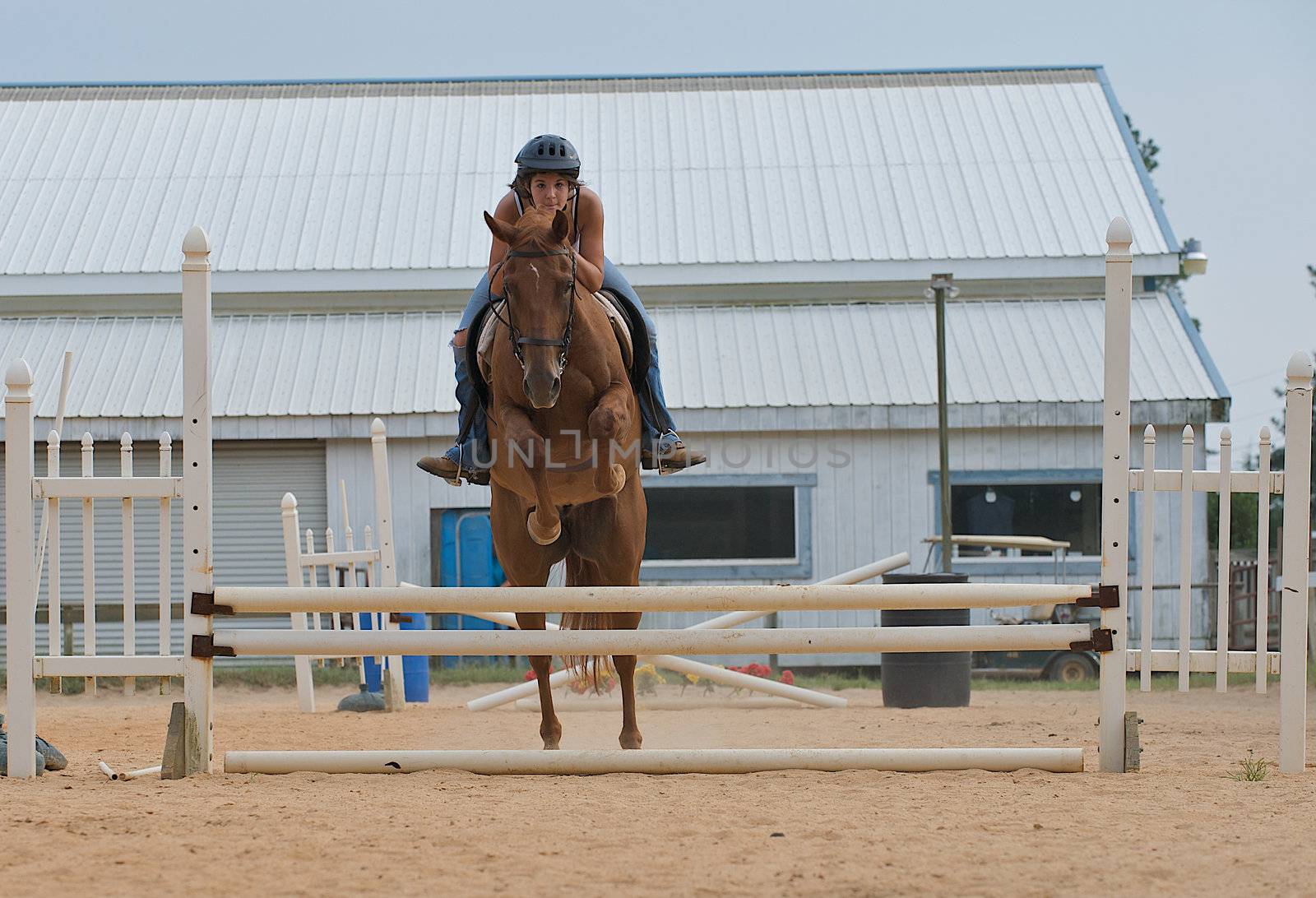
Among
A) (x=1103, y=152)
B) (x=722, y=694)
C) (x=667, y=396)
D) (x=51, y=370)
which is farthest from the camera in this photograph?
(x=1103, y=152)

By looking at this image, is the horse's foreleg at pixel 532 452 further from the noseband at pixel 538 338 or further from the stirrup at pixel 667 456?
the stirrup at pixel 667 456

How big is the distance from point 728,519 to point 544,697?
322 inches

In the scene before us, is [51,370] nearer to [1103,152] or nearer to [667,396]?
[667,396]

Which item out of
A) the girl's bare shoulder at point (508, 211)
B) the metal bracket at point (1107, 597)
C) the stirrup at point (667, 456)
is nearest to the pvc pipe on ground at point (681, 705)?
the stirrup at point (667, 456)

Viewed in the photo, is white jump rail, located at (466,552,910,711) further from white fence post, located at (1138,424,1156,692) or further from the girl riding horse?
white fence post, located at (1138,424,1156,692)

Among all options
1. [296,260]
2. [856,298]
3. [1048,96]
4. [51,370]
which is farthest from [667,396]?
[1048,96]

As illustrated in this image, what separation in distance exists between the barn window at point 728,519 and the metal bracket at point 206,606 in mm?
9453

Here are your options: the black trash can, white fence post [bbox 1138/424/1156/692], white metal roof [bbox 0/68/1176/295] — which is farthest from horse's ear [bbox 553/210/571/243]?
white metal roof [bbox 0/68/1176/295]

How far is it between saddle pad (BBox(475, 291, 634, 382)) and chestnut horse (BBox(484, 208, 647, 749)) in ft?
0.23

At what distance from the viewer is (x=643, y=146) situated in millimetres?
18969

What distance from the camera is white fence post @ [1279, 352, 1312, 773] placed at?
197 inches

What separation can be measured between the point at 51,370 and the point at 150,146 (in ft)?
16.7

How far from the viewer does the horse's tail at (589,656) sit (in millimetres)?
6238

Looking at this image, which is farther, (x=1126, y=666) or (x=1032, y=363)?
(x=1032, y=363)
